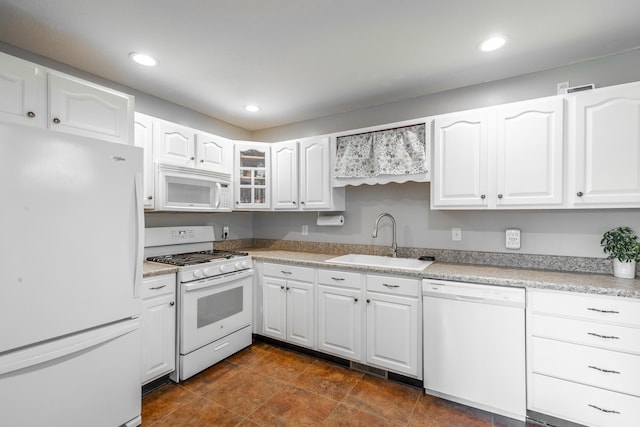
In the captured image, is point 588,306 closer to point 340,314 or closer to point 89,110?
point 340,314

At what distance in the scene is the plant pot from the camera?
193cm

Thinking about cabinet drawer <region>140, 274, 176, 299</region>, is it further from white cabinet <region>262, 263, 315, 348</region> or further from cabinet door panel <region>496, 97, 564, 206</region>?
cabinet door panel <region>496, 97, 564, 206</region>

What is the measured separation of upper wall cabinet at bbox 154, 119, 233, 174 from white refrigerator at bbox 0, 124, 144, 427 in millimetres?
812

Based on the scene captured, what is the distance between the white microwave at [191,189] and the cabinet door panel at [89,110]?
19.8 inches

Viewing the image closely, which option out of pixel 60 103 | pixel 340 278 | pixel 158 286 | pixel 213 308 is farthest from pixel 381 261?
pixel 60 103

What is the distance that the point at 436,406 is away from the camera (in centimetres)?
206

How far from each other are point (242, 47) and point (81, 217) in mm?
1434

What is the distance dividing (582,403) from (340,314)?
63.0 inches

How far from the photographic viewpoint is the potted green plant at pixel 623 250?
1.87 m

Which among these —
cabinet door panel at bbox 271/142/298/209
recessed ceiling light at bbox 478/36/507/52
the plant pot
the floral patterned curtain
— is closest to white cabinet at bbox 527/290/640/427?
the plant pot

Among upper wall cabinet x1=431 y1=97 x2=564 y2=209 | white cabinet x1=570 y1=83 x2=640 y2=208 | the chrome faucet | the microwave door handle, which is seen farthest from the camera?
the microwave door handle

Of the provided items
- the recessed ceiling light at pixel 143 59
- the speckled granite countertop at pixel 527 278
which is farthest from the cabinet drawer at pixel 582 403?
the recessed ceiling light at pixel 143 59

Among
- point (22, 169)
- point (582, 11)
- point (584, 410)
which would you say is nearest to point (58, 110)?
point (22, 169)

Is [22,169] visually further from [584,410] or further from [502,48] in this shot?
[584,410]
